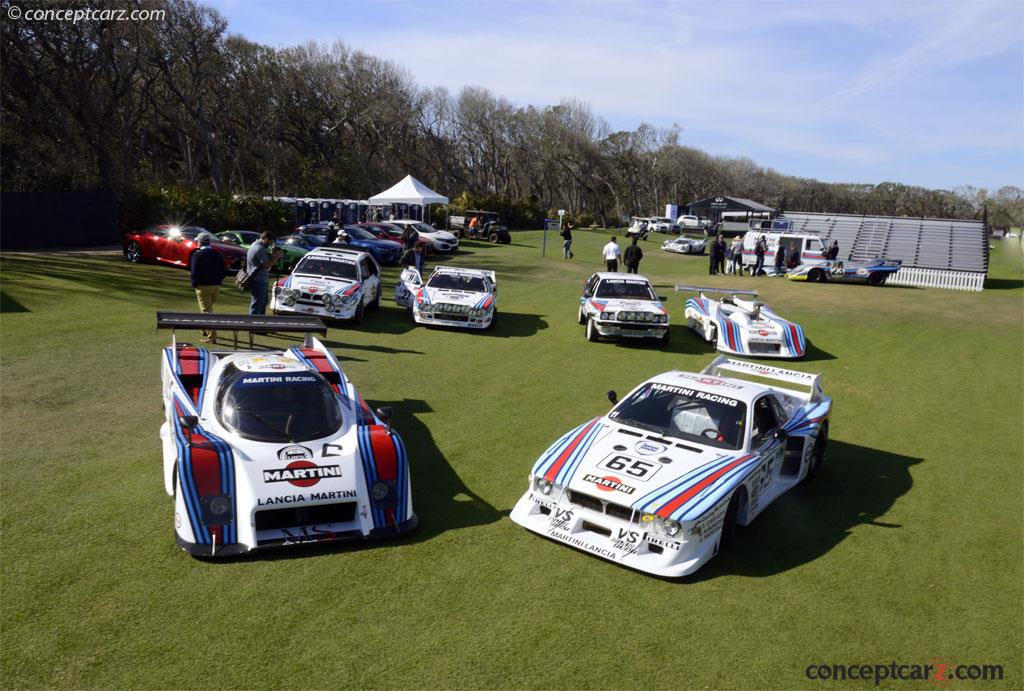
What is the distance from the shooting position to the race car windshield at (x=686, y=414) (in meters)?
7.57

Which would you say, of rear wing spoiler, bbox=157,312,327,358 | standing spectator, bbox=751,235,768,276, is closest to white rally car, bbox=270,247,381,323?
rear wing spoiler, bbox=157,312,327,358

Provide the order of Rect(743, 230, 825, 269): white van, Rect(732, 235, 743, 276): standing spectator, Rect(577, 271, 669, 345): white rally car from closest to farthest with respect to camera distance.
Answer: Rect(577, 271, 669, 345): white rally car
Rect(732, 235, 743, 276): standing spectator
Rect(743, 230, 825, 269): white van

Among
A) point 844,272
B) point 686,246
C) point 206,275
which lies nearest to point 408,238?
point 844,272

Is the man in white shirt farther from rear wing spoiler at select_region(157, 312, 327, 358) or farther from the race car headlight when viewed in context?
the race car headlight

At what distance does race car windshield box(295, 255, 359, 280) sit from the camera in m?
16.8

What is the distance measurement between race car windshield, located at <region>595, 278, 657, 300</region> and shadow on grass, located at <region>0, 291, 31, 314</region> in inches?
479

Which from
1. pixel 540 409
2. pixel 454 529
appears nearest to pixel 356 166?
pixel 540 409

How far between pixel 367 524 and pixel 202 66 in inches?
1706

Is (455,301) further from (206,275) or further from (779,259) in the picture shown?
(779,259)

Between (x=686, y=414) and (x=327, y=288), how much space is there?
1021cm

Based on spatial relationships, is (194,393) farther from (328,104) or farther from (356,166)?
(328,104)

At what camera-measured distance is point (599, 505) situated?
670cm

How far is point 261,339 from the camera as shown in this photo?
14.9 metres

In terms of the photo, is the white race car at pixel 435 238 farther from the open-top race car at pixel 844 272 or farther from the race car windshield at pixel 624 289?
the race car windshield at pixel 624 289
